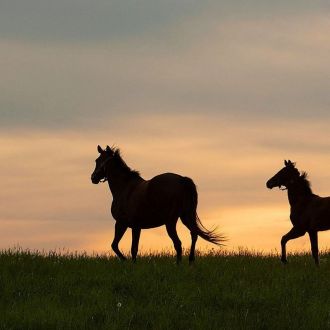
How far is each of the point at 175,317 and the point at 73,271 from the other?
4140 millimetres

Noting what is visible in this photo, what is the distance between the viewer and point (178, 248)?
18406 millimetres

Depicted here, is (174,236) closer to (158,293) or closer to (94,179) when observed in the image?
(158,293)

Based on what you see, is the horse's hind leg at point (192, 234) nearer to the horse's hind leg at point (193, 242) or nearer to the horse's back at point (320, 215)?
the horse's hind leg at point (193, 242)

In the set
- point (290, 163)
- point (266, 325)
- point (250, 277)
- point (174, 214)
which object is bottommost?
point (266, 325)

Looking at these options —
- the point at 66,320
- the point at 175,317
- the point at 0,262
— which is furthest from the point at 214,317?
the point at 0,262

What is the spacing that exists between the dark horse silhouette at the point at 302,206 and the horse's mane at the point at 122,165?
376cm

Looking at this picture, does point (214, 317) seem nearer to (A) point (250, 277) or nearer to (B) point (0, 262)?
(A) point (250, 277)

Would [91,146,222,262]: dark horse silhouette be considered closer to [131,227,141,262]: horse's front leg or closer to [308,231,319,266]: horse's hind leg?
[131,227,141,262]: horse's front leg

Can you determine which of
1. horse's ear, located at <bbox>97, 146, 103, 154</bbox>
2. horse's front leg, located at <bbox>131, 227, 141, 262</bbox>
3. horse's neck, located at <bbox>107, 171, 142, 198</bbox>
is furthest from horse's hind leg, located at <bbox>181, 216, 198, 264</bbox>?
horse's ear, located at <bbox>97, 146, 103, 154</bbox>

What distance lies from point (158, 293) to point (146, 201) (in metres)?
3.43

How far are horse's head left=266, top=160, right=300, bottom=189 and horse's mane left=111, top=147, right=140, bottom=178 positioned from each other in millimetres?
3762

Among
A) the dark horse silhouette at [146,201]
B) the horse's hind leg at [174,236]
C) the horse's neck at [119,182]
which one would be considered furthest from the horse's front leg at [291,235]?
the horse's neck at [119,182]

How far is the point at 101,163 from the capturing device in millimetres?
20234

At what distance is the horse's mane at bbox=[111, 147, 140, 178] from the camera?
20078mm
